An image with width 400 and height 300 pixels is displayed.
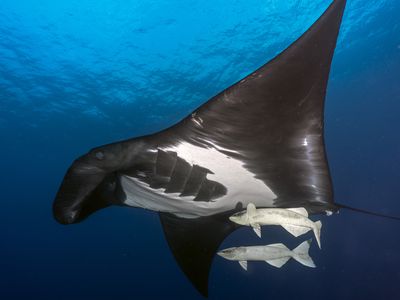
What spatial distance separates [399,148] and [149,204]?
25.6 metres

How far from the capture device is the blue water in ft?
39.7

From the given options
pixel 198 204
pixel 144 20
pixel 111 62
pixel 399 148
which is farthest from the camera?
pixel 399 148

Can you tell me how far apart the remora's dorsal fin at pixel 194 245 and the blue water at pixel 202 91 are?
1029 cm

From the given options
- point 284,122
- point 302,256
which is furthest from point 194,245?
point 284,122

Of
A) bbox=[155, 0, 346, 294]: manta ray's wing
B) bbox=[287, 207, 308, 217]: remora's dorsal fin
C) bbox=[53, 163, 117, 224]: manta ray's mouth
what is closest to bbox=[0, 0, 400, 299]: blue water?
bbox=[53, 163, 117, 224]: manta ray's mouth

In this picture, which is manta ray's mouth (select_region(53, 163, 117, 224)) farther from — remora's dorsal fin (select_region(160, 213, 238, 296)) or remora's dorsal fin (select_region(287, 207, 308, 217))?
remora's dorsal fin (select_region(287, 207, 308, 217))

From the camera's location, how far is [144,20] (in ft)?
40.0

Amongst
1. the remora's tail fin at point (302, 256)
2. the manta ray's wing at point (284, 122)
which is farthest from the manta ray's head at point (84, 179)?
the remora's tail fin at point (302, 256)

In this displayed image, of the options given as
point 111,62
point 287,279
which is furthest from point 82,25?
point 287,279

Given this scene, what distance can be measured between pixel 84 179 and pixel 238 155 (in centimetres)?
126

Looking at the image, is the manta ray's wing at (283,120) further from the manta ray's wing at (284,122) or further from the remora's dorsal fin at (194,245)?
the remora's dorsal fin at (194,245)

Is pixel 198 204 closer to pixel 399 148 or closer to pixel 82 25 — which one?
pixel 82 25

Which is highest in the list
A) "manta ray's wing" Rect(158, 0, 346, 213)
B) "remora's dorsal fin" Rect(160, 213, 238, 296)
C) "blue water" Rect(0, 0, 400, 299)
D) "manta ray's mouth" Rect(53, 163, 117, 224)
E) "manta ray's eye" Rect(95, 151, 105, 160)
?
"blue water" Rect(0, 0, 400, 299)

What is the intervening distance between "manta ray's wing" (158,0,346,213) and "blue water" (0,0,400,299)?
10.8 meters
